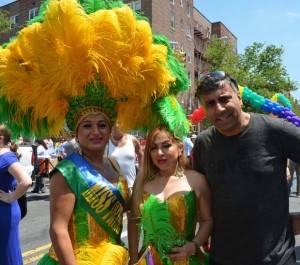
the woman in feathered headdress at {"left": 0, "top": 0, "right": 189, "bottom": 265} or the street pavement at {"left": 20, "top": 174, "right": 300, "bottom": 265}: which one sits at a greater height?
the woman in feathered headdress at {"left": 0, "top": 0, "right": 189, "bottom": 265}

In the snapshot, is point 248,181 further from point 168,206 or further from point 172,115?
point 172,115

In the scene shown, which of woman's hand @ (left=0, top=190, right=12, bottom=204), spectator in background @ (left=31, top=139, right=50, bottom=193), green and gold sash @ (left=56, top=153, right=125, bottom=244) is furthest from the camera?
spectator in background @ (left=31, top=139, right=50, bottom=193)

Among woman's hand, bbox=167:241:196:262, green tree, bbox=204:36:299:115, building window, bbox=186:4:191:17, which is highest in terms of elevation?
building window, bbox=186:4:191:17

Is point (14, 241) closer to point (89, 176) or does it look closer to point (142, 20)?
point (89, 176)

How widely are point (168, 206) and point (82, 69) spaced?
94 centimetres

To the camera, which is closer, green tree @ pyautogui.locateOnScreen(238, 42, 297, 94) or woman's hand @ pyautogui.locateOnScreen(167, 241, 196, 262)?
woman's hand @ pyautogui.locateOnScreen(167, 241, 196, 262)

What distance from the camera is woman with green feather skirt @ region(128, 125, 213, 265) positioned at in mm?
2166

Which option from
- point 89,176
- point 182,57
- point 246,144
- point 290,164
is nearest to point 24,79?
point 89,176

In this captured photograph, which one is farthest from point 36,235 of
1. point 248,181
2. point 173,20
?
point 173,20

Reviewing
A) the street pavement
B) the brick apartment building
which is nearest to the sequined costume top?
the street pavement

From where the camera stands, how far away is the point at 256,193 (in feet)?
6.61

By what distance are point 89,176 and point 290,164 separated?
7204 mm

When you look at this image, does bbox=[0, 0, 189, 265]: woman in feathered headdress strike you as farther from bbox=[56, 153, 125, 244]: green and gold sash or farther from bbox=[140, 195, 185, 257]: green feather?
bbox=[140, 195, 185, 257]: green feather

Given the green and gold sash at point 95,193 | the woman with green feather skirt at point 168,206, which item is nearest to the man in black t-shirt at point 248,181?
the woman with green feather skirt at point 168,206
